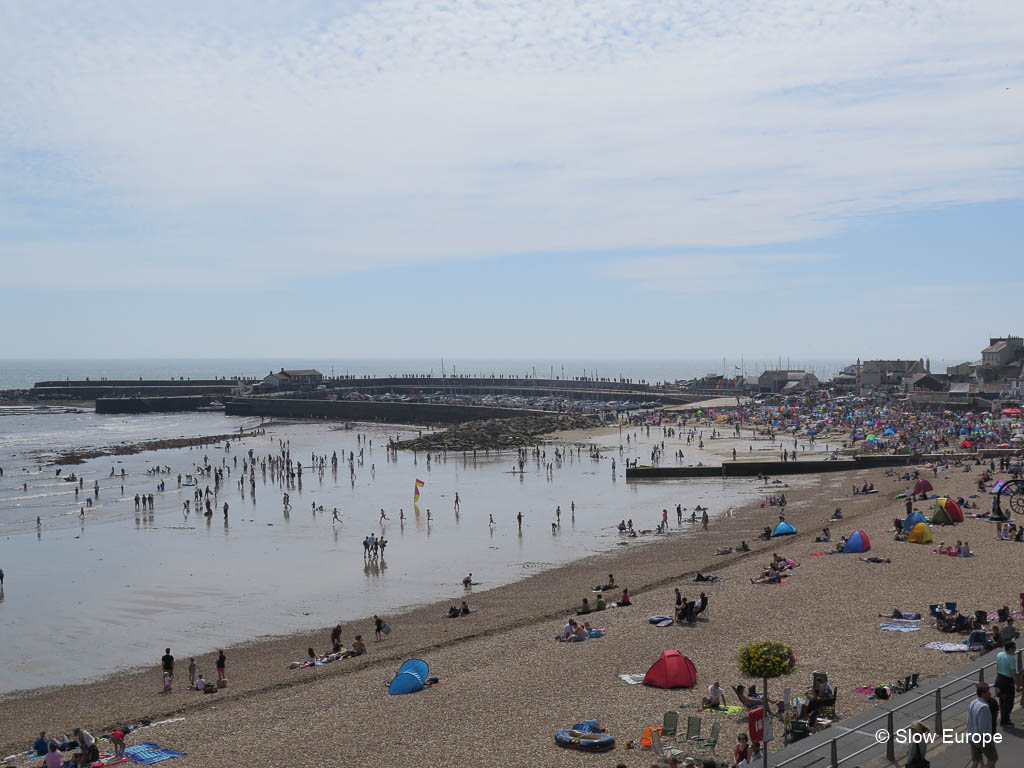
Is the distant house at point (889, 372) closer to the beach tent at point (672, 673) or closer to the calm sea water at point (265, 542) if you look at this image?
the calm sea water at point (265, 542)

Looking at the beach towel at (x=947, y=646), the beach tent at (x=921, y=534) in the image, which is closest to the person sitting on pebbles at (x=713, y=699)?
the beach towel at (x=947, y=646)

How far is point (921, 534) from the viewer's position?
65.9 ft

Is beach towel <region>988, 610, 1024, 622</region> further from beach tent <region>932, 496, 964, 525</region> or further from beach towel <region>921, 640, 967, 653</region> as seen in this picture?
beach tent <region>932, 496, 964, 525</region>

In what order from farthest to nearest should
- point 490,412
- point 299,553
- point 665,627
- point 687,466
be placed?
point 490,412
point 687,466
point 299,553
point 665,627

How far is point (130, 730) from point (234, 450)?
4569cm

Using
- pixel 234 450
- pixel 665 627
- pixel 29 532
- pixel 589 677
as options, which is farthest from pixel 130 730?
pixel 234 450

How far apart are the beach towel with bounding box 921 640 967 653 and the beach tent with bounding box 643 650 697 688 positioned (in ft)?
11.5

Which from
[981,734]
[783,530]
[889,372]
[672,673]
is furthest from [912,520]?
[889,372]

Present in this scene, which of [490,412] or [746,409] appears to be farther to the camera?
[490,412]

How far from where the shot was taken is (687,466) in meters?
40.3

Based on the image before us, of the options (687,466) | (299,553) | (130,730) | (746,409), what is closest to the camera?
(130,730)

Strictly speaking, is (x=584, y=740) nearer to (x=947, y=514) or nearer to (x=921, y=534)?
(x=921, y=534)

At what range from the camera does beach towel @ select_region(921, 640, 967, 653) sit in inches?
472

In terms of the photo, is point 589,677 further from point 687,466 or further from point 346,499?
point 687,466
